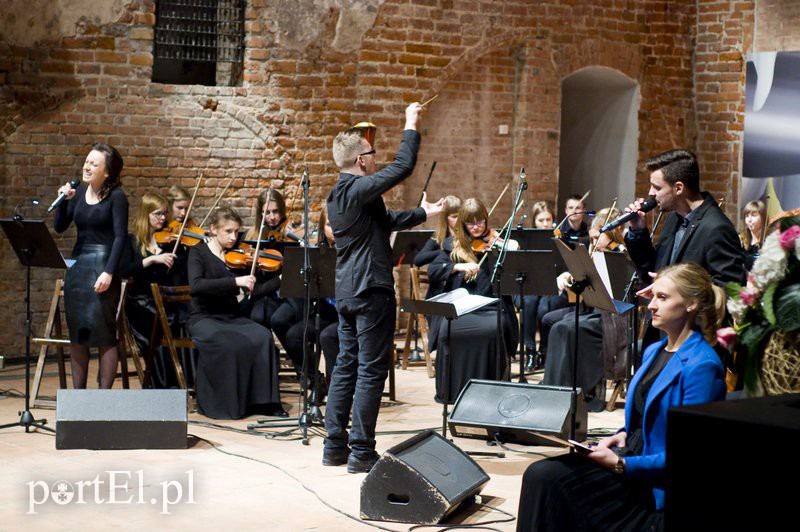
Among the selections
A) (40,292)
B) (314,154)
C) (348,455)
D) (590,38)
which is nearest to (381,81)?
(314,154)

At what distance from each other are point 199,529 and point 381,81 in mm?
6786

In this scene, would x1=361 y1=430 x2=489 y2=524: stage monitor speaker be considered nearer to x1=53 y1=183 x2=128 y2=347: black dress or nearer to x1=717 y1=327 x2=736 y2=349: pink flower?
x1=717 y1=327 x2=736 y2=349: pink flower

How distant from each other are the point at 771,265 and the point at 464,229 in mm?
5549

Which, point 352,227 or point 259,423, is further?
point 259,423

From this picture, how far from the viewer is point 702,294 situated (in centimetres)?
388

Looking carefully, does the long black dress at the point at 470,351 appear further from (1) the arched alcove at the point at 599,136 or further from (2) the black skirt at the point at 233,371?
(1) the arched alcove at the point at 599,136

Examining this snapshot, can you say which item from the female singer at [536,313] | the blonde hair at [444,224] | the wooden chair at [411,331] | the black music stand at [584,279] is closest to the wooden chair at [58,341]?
the wooden chair at [411,331]

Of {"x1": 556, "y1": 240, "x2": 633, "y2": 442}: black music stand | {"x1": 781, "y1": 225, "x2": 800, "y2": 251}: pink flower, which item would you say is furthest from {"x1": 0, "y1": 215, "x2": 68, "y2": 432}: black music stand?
{"x1": 781, "y1": 225, "x2": 800, "y2": 251}: pink flower

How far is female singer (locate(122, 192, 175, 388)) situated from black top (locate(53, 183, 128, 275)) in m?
0.75

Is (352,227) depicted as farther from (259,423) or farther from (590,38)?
(590,38)

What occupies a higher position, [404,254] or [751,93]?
[751,93]

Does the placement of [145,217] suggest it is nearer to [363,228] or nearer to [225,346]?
[225,346]

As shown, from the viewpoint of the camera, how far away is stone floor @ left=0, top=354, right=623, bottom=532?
4801mm

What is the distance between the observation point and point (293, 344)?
775 cm
